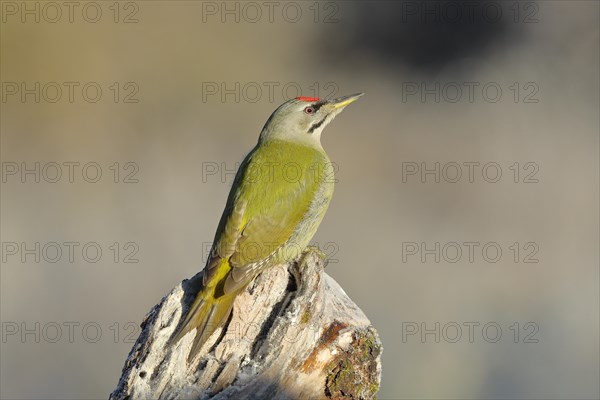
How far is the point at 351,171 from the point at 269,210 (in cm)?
425

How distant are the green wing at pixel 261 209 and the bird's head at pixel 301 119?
15 cm

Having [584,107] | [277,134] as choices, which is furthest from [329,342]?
[584,107]

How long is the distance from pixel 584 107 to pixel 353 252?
3.09 metres

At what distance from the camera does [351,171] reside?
9.81 metres

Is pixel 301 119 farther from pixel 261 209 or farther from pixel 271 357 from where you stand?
pixel 271 357

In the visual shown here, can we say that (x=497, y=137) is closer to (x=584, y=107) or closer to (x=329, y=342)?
(x=584, y=107)

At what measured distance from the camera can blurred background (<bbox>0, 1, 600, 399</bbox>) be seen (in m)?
8.52

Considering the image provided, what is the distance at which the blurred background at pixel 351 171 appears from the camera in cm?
852

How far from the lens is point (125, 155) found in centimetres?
991

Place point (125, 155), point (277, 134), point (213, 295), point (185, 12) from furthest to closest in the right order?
point (185, 12)
point (125, 155)
point (277, 134)
point (213, 295)

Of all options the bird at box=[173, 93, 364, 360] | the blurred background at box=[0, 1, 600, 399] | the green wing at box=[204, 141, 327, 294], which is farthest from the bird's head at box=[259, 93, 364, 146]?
the blurred background at box=[0, 1, 600, 399]

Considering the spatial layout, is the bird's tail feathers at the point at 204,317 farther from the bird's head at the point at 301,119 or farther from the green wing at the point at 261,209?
the bird's head at the point at 301,119

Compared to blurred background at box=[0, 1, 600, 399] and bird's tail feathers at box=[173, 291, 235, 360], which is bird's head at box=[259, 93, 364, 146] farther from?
blurred background at box=[0, 1, 600, 399]

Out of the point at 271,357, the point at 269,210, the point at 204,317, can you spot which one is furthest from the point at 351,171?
the point at 271,357
